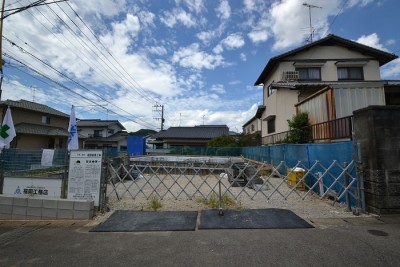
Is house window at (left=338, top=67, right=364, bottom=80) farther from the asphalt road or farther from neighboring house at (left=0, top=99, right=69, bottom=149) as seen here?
neighboring house at (left=0, top=99, right=69, bottom=149)

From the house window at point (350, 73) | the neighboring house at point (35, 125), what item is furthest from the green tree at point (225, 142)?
the neighboring house at point (35, 125)

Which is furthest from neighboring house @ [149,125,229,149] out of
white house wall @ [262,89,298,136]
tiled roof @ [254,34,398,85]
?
white house wall @ [262,89,298,136]

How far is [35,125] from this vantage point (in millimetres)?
23469

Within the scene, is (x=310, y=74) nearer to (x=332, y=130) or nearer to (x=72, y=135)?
(x=332, y=130)

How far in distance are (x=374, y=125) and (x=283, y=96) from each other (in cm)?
1134

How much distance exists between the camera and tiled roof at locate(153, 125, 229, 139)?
37156 millimetres

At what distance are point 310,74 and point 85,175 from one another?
18.1m

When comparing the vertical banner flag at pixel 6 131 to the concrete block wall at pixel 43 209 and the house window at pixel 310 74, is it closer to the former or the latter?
the concrete block wall at pixel 43 209

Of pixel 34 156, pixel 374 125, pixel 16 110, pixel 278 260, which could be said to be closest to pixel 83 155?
pixel 34 156

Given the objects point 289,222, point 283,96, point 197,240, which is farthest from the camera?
point 283,96

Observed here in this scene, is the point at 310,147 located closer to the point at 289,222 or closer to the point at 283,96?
the point at 289,222

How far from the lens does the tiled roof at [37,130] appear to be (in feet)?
69.1

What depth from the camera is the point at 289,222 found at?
15.3ft

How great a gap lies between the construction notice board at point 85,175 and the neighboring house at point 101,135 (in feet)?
114
